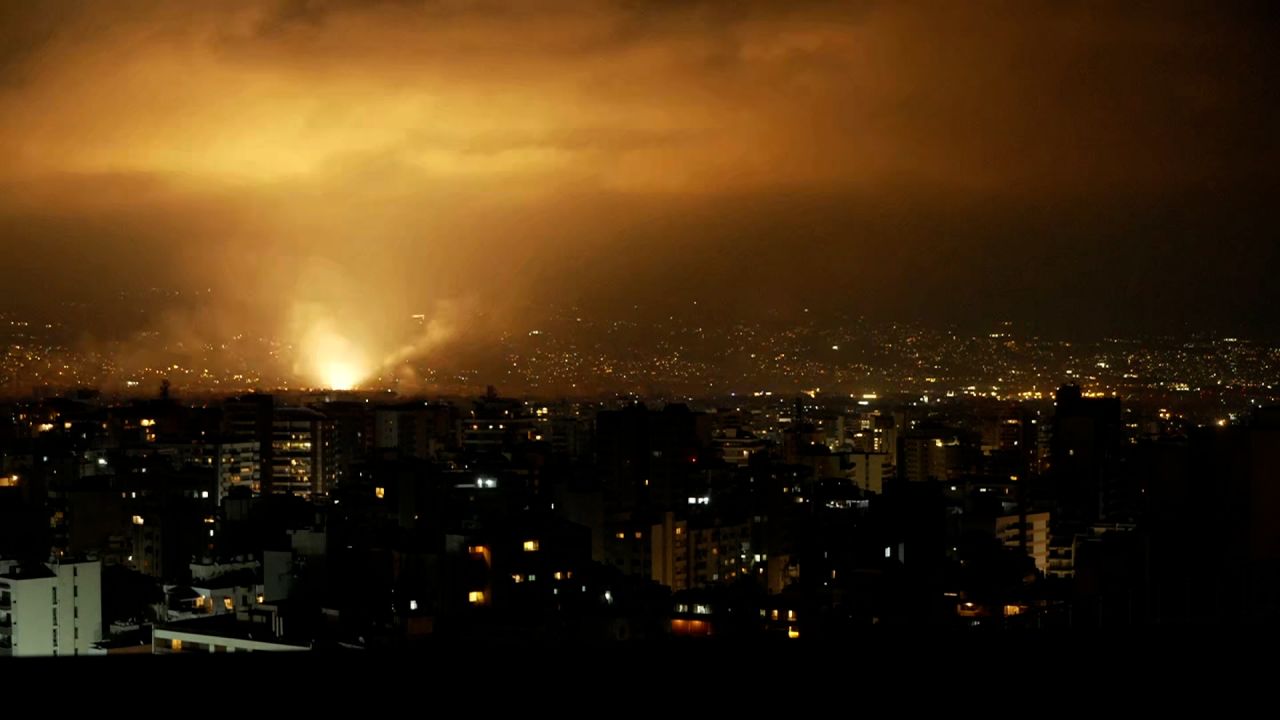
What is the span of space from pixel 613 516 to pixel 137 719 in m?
11.9

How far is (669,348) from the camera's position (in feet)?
90.4

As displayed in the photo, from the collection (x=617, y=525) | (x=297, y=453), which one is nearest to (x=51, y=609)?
(x=617, y=525)

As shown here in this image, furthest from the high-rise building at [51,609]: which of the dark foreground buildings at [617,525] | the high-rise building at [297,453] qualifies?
the high-rise building at [297,453]

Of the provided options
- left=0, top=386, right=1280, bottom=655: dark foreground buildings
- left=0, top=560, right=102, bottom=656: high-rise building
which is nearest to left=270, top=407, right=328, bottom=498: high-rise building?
left=0, top=386, right=1280, bottom=655: dark foreground buildings

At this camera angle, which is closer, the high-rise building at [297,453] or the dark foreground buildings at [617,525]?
the dark foreground buildings at [617,525]

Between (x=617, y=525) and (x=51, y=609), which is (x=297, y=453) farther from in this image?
(x=51, y=609)

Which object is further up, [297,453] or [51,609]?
[297,453]

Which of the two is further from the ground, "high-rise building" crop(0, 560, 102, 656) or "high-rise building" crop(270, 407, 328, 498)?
"high-rise building" crop(270, 407, 328, 498)

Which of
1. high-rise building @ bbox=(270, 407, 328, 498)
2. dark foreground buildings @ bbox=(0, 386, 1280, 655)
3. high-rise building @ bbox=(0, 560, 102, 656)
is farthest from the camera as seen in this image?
high-rise building @ bbox=(270, 407, 328, 498)

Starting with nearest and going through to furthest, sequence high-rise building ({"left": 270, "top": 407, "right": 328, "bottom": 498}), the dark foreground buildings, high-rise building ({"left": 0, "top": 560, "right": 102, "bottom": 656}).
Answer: the dark foreground buildings < high-rise building ({"left": 0, "top": 560, "right": 102, "bottom": 656}) < high-rise building ({"left": 270, "top": 407, "right": 328, "bottom": 498})

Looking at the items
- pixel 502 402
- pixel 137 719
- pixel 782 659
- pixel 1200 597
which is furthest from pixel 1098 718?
pixel 502 402

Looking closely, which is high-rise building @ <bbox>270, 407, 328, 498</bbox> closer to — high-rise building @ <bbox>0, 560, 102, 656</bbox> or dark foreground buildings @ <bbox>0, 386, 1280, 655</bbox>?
dark foreground buildings @ <bbox>0, 386, 1280, 655</bbox>

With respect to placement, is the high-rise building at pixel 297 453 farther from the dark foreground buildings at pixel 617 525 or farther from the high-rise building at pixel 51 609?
the high-rise building at pixel 51 609

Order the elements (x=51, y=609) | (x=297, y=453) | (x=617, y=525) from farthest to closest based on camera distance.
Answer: (x=297, y=453) → (x=617, y=525) → (x=51, y=609)
